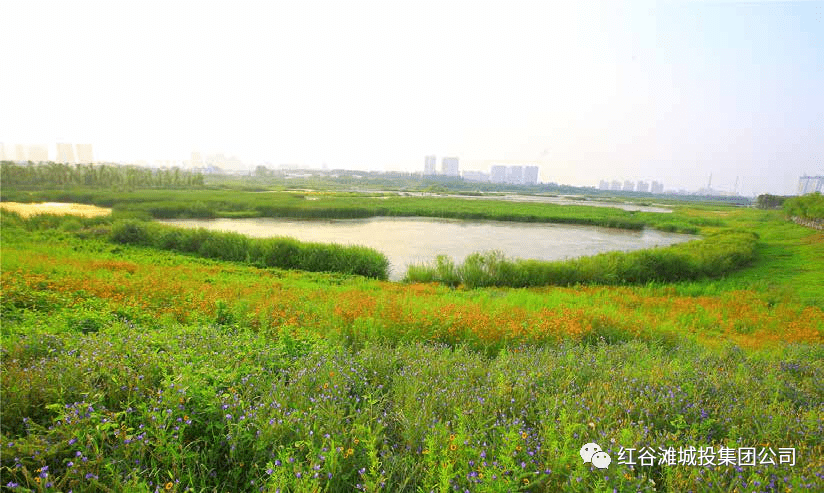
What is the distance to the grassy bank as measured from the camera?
20406 mm

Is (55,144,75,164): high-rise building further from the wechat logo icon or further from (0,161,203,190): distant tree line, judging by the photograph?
the wechat logo icon

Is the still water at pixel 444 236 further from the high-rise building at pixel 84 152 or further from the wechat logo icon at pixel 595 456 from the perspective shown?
the high-rise building at pixel 84 152

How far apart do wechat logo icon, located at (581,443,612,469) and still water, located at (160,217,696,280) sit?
19.3 metres

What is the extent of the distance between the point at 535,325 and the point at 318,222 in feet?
132

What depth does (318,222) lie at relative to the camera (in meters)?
46.4

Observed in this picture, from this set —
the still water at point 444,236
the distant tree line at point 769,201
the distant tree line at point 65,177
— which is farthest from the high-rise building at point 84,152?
the distant tree line at point 769,201

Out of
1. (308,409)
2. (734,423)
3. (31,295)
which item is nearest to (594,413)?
(734,423)

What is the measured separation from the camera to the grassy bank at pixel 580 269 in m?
20.4

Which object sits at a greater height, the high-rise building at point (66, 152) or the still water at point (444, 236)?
the high-rise building at point (66, 152)

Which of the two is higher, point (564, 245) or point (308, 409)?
point (308, 409)

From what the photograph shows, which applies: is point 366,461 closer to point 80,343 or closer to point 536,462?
point 536,462

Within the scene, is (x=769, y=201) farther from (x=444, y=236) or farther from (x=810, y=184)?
(x=444, y=236)

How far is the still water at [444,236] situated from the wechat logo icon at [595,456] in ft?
63.3

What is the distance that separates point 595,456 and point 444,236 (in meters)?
35.4
